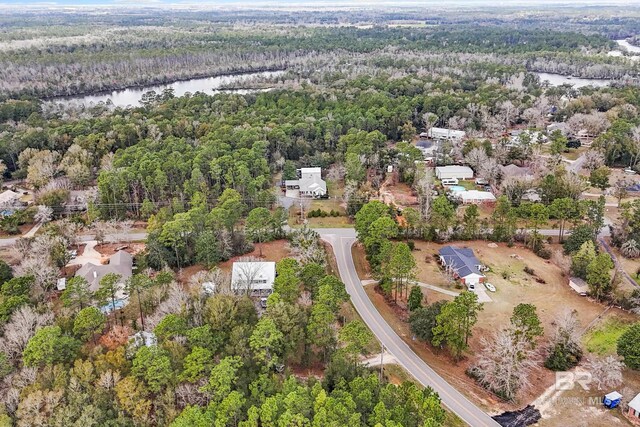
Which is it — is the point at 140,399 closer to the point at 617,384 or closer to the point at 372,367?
the point at 372,367

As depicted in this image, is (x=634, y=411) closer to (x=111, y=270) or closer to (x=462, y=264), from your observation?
(x=462, y=264)

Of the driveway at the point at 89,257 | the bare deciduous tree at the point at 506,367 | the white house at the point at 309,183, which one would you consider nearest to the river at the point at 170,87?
the white house at the point at 309,183

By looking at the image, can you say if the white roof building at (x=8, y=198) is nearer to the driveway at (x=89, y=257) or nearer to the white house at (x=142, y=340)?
the driveway at (x=89, y=257)

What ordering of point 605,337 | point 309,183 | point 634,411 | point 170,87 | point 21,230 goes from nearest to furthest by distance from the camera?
point 634,411
point 605,337
point 21,230
point 309,183
point 170,87

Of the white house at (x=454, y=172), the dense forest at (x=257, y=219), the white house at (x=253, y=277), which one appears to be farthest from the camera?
the white house at (x=454, y=172)

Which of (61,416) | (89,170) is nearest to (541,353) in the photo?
(61,416)

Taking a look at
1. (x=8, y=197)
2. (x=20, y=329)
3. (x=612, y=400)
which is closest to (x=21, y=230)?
(x=8, y=197)
